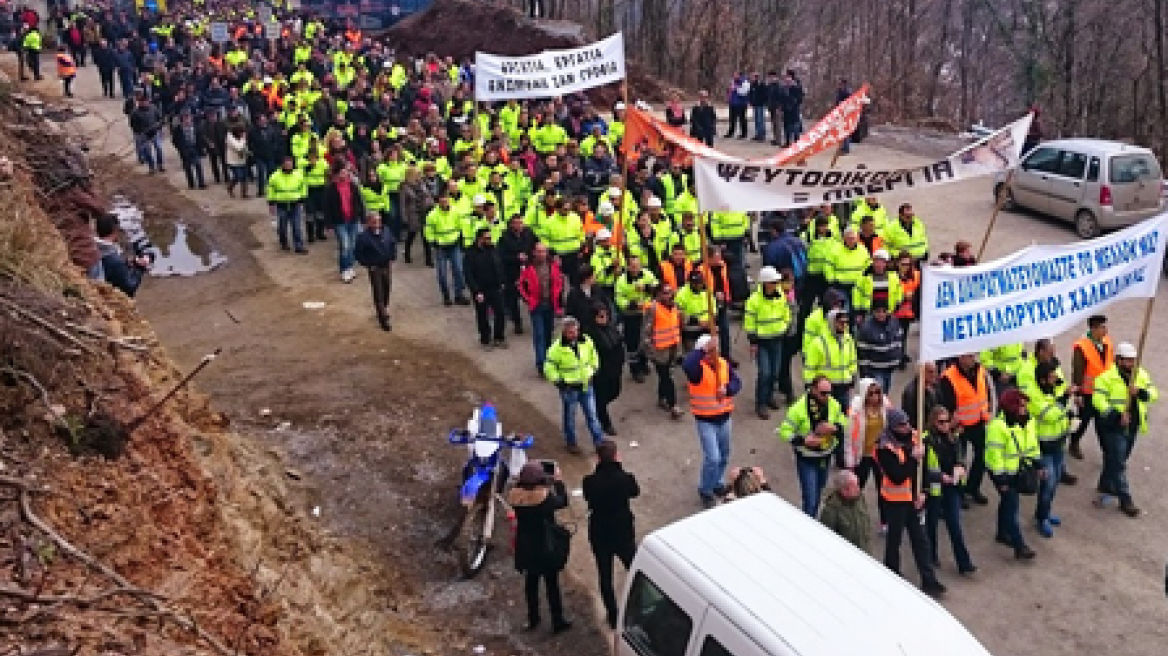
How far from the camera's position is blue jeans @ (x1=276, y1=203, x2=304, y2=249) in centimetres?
1839

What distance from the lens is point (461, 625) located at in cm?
908

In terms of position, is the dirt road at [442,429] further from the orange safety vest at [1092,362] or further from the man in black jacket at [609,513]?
the orange safety vest at [1092,362]

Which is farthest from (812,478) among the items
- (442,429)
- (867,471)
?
(442,429)

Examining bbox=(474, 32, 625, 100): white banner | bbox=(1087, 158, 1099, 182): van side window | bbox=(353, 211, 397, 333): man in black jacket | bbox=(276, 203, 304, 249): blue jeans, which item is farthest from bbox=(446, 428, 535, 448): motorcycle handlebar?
bbox=(1087, 158, 1099, 182): van side window

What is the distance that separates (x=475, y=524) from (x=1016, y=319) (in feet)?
17.0

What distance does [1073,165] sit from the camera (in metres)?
18.7

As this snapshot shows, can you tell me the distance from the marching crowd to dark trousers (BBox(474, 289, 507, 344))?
0.13ft

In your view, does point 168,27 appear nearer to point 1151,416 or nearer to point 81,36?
point 81,36

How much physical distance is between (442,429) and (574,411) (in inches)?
60.8

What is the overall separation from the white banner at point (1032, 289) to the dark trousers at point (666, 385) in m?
3.91

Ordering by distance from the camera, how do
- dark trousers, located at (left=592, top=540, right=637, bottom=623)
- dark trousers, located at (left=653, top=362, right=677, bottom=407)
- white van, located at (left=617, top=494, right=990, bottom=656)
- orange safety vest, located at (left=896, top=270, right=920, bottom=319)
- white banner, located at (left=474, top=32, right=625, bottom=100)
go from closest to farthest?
white van, located at (left=617, top=494, right=990, bottom=656)
dark trousers, located at (left=592, top=540, right=637, bottom=623)
dark trousers, located at (left=653, top=362, right=677, bottom=407)
orange safety vest, located at (left=896, top=270, right=920, bottom=319)
white banner, located at (left=474, top=32, right=625, bottom=100)

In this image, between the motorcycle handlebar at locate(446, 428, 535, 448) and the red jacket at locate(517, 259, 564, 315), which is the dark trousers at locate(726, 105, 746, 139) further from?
the motorcycle handlebar at locate(446, 428, 535, 448)

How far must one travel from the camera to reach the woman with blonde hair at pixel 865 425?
9914 millimetres

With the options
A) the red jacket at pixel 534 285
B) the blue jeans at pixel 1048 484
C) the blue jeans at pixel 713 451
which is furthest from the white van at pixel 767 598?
the red jacket at pixel 534 285
